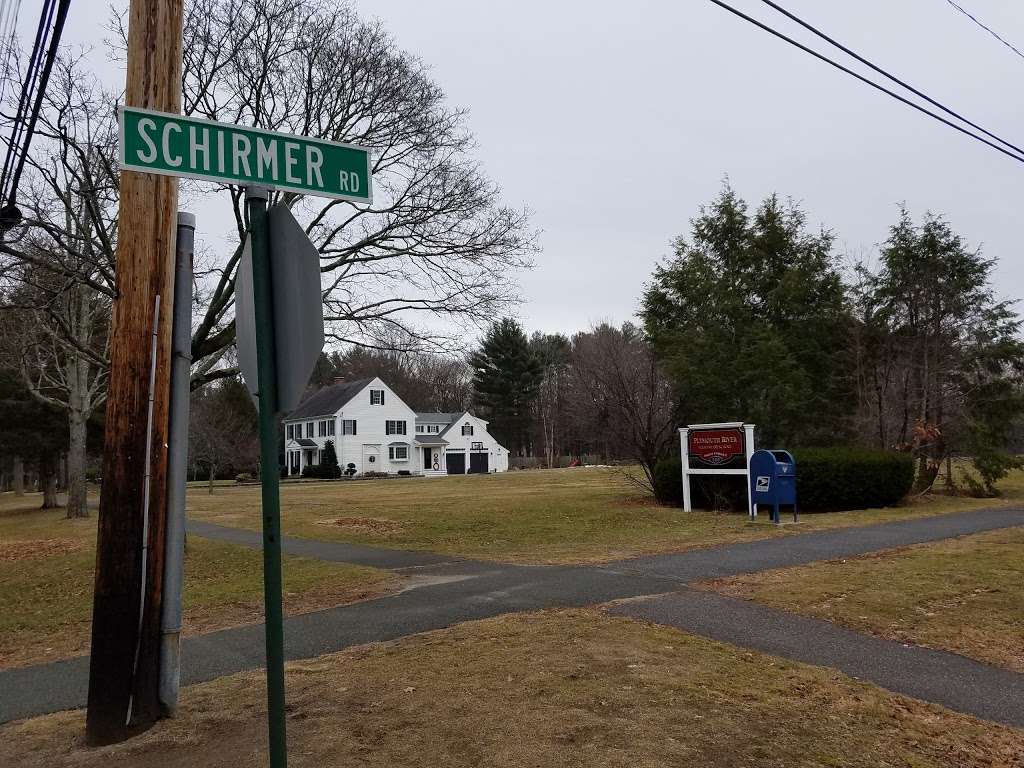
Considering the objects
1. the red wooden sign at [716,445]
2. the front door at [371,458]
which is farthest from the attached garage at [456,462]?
the red wooden sign at [716,445]

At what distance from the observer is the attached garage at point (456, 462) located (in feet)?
210

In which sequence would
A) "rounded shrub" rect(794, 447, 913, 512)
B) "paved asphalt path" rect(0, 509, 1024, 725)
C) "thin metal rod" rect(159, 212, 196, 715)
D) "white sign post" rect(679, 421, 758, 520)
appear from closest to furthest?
1. "thin metal rod" rect(159, 212, 196, 715)
2. "paved asphalt path" rect(0, 509, 1024, 725)
3. "white sign post" rect(679, 421, 758, 520)
4. "rounded shrub" rect(794, 447, 913, 512)

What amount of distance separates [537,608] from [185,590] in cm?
525

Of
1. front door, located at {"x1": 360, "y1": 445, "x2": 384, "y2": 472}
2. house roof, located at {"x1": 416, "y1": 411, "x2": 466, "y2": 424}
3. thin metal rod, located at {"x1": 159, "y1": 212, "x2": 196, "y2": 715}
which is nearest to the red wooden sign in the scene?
thin metal rod, located at {"x1": 159, "y1": 212, "x2": 196, "y2": 715}

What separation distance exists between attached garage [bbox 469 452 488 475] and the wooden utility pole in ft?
197

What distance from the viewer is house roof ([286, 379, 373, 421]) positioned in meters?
58.4

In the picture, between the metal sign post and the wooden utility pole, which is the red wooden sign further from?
the metal sign post

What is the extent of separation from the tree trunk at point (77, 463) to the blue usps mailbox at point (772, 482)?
68.9 feet

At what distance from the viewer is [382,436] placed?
59.0 meters

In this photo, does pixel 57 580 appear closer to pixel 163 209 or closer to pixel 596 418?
pixel 163 209

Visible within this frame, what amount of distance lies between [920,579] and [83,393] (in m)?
25.1

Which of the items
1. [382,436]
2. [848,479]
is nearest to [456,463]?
[382,436]

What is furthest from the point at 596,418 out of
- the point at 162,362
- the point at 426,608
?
the point at 162,362

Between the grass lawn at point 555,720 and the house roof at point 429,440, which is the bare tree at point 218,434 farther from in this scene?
the grass lawn at point 555,720
